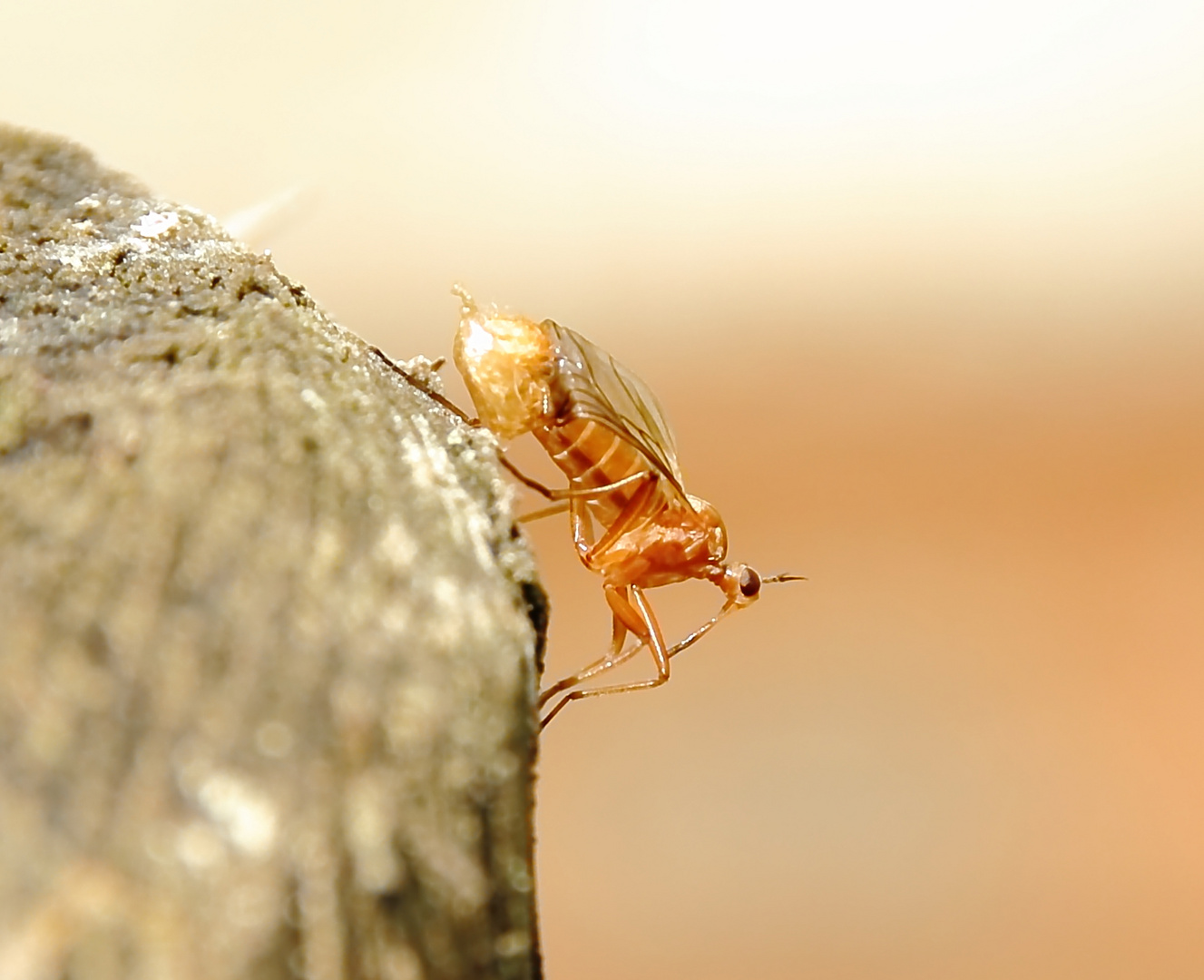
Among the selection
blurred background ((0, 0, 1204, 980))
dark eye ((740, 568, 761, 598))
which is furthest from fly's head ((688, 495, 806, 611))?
blurred background ((0, 0, 1204, 980))

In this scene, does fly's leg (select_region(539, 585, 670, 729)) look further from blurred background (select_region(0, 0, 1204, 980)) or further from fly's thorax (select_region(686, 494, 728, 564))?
blurred background (select_region(0, 0, 1204, 980))

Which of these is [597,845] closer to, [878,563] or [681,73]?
[878,563]

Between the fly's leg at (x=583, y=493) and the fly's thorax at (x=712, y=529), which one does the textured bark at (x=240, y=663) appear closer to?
the fly's leg at (x=583, y=493)

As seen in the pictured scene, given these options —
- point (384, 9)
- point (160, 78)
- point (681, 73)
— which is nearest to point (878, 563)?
point (681, 73)

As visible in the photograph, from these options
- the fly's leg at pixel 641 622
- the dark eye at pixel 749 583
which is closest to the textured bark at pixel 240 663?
the fly's leg at pixel 641 622

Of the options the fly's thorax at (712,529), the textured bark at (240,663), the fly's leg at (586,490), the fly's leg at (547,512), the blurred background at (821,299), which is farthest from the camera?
the blurred background at (821,299)

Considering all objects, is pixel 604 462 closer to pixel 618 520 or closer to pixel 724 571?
pixel 618 520
